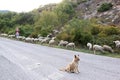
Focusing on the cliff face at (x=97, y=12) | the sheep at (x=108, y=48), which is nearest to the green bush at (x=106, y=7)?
the cliff face at (x=97, y=12)

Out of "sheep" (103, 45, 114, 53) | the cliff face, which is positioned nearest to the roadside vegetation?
"sheep" (103, 45, 114, 53)

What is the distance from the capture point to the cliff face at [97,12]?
52013 mm

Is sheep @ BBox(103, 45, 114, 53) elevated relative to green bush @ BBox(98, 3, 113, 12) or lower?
lower

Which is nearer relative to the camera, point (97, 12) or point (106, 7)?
point (106, 7)

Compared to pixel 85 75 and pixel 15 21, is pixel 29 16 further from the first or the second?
pixel 85 75

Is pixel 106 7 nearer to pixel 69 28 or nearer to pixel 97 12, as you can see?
pixel 97 12

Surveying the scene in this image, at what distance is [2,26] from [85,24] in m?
58.4

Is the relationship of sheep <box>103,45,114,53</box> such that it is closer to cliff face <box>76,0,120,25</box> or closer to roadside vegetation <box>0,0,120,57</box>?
roadside vegetation <box>0,0,120,57</box>

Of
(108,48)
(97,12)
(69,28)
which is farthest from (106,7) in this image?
(108,48)

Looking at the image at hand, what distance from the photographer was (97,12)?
60.2 meters

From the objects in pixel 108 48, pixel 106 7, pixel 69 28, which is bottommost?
pixel 108 48

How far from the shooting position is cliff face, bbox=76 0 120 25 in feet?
171

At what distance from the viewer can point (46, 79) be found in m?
13.1

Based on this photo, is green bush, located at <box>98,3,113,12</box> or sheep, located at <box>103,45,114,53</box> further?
green bush, located at <box>98,3,113,12</box>
